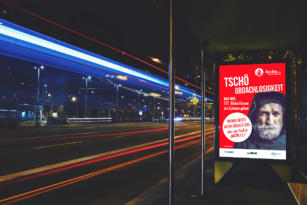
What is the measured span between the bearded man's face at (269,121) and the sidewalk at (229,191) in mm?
1116

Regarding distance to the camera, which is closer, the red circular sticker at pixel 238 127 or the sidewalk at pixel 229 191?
the sidewalk at pixel 229 191

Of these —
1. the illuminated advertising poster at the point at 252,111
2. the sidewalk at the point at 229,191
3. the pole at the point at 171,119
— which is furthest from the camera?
the illuminated advertising poster at the point at 252,111

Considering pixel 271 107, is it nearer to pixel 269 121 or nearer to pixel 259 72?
pixel 269 121

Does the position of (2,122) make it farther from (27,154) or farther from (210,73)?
(210,73)

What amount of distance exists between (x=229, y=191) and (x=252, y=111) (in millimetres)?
1701

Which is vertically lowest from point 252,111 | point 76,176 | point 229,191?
point 76,176

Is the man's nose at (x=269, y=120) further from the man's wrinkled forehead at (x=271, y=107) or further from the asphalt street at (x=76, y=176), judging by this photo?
the asphalt street at (x=76, y=176)

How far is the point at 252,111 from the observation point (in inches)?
223

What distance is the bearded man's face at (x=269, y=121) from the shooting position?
18.1 ft

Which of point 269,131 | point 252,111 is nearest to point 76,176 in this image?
point 252,111

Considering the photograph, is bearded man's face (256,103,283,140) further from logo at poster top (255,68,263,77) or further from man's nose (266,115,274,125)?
logo at poster top (255,68,263,77)

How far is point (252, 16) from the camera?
4.27m

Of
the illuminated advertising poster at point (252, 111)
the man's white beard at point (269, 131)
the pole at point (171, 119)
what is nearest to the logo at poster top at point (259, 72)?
the illuminated advertising poster at point (252, 111)

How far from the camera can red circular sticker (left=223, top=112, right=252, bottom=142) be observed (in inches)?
223
